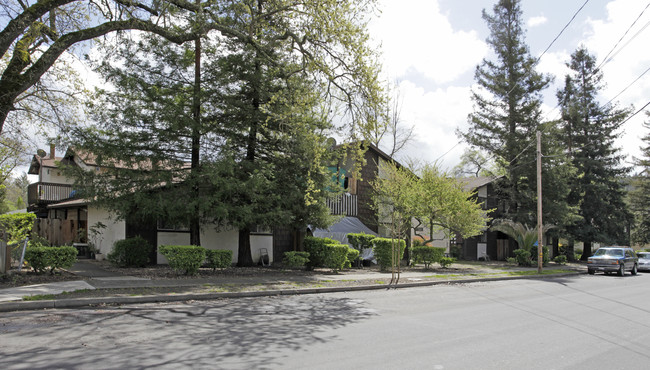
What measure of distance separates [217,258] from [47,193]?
703 inches

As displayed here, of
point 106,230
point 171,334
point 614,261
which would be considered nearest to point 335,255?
point 106,230

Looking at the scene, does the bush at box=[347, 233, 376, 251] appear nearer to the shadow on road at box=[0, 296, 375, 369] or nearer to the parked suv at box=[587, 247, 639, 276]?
the shadow on road at box=[0, 296, 375, 369]

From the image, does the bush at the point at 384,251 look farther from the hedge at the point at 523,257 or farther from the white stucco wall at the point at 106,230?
the hedge at the point at 523,257

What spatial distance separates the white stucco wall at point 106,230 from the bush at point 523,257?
23324 mm

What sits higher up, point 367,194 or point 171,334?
point 367,194

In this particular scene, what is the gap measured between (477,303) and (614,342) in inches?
182

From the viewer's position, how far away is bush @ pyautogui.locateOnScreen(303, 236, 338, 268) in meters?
18.8

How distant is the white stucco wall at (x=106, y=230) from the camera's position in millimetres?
18938

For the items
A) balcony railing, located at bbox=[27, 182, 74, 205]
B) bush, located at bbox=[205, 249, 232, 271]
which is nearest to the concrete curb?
bush, located at bbox=[205, 249, 232, 271]

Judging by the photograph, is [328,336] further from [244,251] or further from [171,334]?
[244,251]

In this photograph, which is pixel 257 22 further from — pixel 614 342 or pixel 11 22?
pixel 614 342

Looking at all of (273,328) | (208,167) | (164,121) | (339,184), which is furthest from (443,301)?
(164,121)

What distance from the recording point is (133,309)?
945cm

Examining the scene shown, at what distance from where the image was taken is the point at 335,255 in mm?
18734
